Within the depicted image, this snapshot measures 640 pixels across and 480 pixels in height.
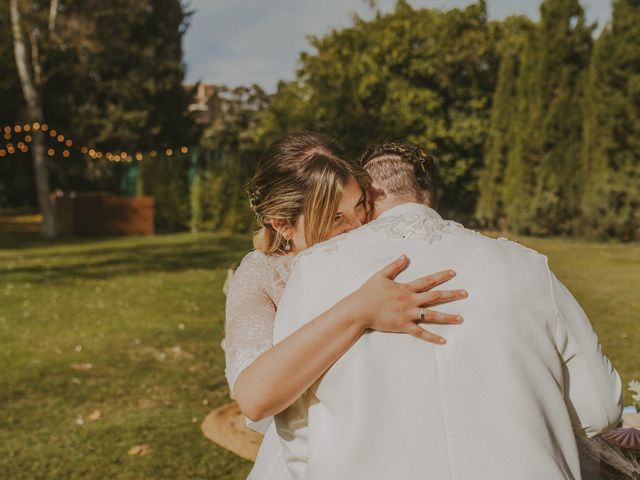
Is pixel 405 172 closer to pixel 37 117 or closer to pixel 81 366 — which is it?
pixel 81 366

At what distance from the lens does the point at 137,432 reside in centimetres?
496

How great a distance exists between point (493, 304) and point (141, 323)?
734 centimetres

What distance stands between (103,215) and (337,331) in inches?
733

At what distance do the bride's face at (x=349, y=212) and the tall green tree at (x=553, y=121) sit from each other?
14537mm

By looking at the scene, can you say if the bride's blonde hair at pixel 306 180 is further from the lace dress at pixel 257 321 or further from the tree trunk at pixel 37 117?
the tree trunk at pixel 37 117

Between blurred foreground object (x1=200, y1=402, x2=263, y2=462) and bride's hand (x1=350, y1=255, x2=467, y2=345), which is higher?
bride's hand (x1=350, y1=255, x2=467, y2=345)

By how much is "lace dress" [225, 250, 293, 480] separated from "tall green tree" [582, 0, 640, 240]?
13.1 m

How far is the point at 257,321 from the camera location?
5.60ft

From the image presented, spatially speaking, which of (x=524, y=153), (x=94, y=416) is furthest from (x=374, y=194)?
(x=524, y=153)

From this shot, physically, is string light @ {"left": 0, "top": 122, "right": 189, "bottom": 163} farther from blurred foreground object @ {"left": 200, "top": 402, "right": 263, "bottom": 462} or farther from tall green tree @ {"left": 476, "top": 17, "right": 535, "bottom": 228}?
blurred foreground object @ {"left": 200, "top": 402, "right": 263, "bottom": 462}

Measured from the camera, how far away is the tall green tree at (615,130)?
1332 centimetres

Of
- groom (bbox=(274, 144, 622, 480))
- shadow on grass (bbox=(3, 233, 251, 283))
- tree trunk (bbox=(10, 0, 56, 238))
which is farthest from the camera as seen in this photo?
tree trunk (bbox=(10, 0, 56, 238))

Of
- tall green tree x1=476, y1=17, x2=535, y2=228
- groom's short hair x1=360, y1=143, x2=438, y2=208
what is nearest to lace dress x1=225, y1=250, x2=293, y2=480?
groom's short hair x1=360, y1=143, x2=438, y2=208

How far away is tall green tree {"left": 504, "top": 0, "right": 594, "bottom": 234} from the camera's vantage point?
49.7ft
